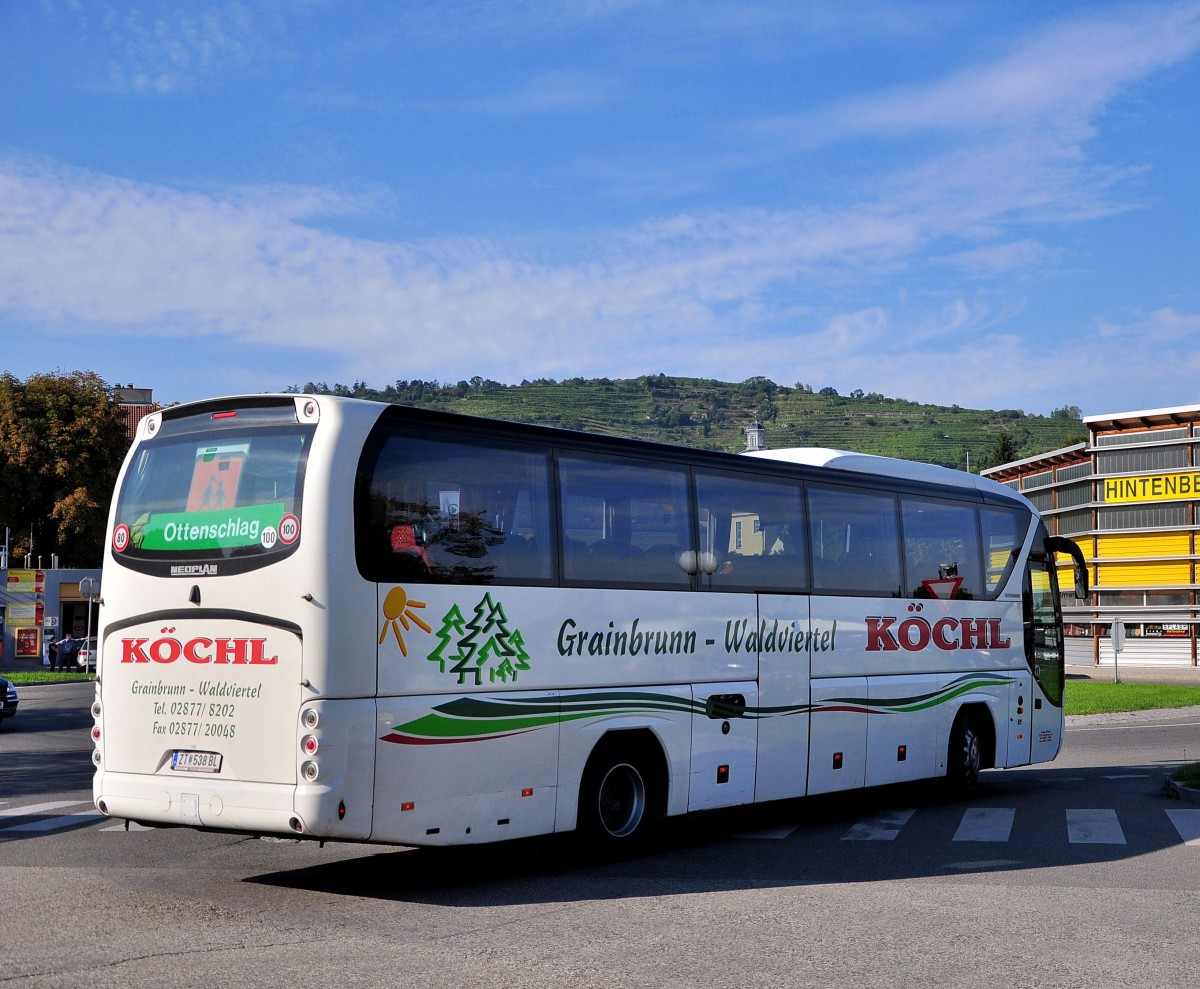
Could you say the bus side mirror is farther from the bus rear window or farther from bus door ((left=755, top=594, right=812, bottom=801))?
the bus rear window

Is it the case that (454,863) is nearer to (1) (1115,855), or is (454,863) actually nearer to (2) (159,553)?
(2) (159,553)

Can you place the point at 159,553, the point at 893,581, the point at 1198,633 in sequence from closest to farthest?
1. the point at 159,553
2. the point at 893,581
3. the point at 1198,633

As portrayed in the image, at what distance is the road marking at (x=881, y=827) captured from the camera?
1226 cm

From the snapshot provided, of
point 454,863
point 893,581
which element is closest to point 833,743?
point 893,581

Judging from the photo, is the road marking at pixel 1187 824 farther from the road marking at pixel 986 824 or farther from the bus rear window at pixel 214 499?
the bus rear window at pixel 214 499

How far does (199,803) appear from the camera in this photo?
912 cm

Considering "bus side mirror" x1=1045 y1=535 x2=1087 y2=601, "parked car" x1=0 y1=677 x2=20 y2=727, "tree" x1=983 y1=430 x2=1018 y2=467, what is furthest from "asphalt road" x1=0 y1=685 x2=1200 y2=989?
"tree" x1=983 y1=430 x2=1018 y2=467

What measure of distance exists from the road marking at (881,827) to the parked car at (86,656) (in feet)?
119

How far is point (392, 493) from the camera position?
9.27 m

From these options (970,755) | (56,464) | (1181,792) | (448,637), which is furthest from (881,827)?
(56,464)

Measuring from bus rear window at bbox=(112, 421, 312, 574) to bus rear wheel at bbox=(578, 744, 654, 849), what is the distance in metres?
3.21

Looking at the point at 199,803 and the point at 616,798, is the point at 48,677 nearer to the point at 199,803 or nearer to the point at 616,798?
the point at 616,798

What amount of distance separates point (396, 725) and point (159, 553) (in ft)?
7.01

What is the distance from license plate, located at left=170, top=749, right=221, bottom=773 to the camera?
29.9ft
